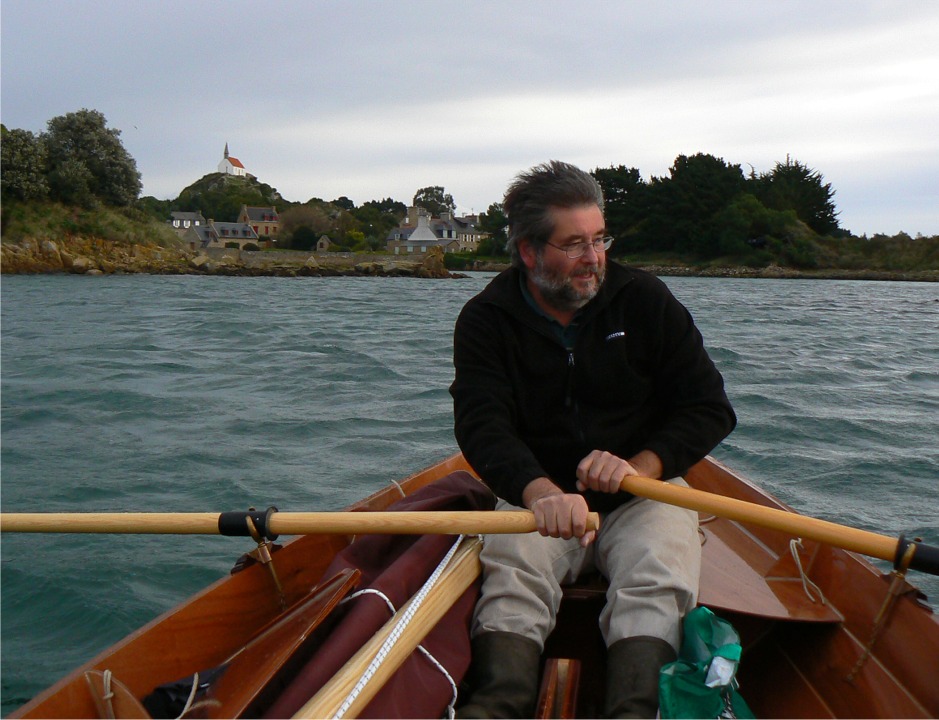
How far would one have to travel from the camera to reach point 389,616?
223 cm

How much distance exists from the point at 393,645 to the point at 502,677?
0.35m

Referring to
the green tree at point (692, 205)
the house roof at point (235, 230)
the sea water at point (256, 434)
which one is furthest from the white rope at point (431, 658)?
the house roof at point (235, 230)

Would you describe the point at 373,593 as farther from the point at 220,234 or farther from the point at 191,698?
the point at 220,234

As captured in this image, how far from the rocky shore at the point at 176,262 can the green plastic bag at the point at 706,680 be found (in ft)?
122

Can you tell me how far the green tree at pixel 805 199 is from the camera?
56250 millimetres

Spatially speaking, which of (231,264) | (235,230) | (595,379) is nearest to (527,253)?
(595,379)

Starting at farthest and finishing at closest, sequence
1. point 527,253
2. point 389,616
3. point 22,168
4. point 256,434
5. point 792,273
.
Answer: point 792,273 → point 22,168 → point 256,434 → point 527,253 → point 389,616

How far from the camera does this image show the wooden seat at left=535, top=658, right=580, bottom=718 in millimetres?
2133

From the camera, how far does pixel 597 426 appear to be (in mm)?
2758

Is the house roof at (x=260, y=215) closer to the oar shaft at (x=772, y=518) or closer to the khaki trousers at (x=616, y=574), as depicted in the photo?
the khaki trousers at (x=616, y=574)

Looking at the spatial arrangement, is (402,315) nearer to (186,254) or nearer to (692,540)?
(692,540)

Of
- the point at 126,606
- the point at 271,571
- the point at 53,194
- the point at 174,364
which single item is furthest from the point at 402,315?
the point at 53,194

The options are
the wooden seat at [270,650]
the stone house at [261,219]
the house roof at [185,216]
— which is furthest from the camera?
the house roof at [185,216]

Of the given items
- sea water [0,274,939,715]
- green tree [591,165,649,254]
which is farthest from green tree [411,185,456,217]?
sea water [0,274,939,715]
